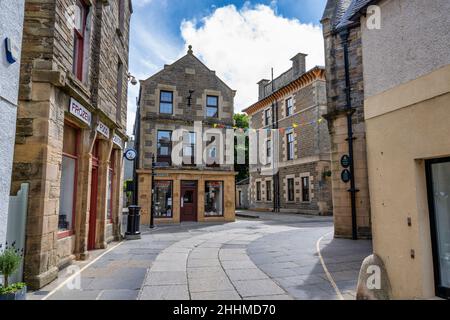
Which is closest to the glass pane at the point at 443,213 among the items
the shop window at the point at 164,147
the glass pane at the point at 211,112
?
the shop window at the point at 164,147

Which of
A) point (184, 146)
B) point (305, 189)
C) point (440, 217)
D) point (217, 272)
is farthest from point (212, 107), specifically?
point (440, 217)

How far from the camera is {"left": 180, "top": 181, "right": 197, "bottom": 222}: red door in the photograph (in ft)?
60.6

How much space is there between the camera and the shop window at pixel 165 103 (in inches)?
739

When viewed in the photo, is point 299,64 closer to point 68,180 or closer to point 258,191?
point 258,191

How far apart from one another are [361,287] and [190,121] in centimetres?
1562

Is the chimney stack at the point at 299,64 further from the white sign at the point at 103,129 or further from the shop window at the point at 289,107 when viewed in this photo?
the white sign at the point at 103,129

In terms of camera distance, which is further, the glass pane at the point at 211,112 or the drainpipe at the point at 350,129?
the glass pane at the point at 211,112

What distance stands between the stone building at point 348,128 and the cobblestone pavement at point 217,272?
1.26 m

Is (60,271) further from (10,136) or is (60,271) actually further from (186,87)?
(186,87)

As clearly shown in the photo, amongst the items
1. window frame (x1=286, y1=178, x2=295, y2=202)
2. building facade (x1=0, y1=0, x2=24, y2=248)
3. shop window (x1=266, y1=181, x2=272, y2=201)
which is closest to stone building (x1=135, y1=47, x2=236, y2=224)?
window frame (x1=286, y1=178, x2=295, y2=202)

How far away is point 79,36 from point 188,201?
1219 cm

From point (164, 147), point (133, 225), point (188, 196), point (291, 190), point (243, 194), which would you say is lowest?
point (133, 225)

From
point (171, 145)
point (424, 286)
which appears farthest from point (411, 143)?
point (171, 145)

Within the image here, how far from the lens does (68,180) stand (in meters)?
7.69
